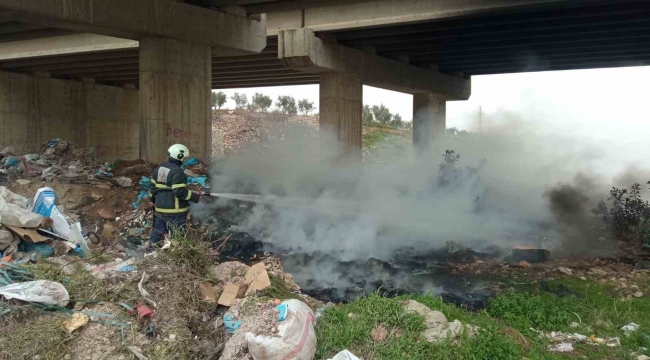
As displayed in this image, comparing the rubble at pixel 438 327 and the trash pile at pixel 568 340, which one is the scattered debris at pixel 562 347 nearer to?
the trash pile at pixel 568 340

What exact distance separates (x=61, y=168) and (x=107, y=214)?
280cm

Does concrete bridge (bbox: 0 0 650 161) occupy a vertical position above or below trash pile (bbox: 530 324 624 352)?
above

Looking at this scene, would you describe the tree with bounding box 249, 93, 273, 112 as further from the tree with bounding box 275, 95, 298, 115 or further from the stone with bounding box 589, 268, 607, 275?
the stone with bounding box 589, 268, 607, 275

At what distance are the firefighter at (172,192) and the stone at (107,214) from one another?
3.64 meters

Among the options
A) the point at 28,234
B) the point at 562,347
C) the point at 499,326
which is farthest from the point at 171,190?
the point at 562,347

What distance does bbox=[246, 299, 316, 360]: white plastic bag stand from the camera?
414cm

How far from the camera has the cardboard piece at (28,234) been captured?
265 inches

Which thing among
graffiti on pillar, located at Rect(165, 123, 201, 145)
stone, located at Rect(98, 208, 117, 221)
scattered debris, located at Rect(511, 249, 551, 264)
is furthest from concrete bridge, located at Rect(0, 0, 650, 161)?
scattered debris, located at Rect(511, 249, 551, 264)

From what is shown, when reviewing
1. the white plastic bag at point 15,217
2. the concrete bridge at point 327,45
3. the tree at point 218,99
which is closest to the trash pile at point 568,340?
the white plastic bag at point 15,217

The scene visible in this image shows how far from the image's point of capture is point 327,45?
16516 millimetres

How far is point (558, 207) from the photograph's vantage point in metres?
12.7

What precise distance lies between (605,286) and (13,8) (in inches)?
453

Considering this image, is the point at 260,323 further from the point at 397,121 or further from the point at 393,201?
the point at 397,121

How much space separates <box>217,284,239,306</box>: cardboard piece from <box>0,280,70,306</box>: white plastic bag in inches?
52.7
